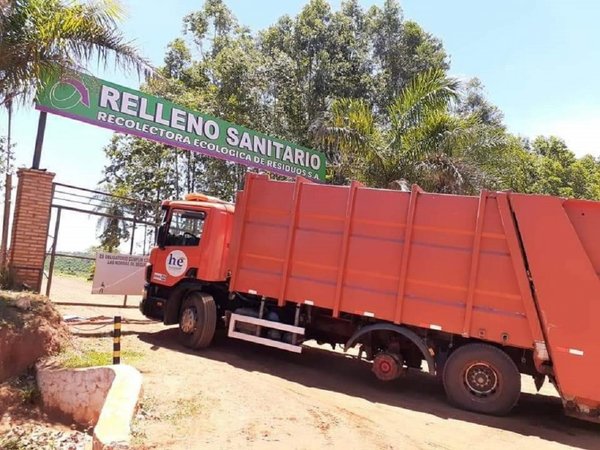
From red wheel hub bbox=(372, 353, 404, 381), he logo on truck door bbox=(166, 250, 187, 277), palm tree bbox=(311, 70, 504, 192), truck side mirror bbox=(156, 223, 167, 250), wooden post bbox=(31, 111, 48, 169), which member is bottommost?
red wheel hub bbox=(372, 353, 404, 381)

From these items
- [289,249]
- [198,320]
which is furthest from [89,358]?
[289,249]

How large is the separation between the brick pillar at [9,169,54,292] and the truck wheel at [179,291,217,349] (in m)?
2.92

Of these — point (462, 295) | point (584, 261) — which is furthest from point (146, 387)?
point (584, 261)

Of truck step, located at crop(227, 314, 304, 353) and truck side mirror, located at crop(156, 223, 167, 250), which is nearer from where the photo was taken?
truck step, located at crop(227, 314, 304, 353)

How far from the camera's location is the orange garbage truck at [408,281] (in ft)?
21.0

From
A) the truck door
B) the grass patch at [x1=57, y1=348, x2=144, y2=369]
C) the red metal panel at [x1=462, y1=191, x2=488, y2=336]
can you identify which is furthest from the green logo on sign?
the red metal panel at [x1=462, y1=191, x2=488, y2=336]

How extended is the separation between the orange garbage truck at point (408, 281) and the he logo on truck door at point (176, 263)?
0.09 ft

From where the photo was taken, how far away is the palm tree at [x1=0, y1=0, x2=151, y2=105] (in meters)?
7.50

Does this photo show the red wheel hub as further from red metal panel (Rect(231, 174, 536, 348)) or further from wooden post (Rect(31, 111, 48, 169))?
wooden post (Rect(31, 111, 48, 169))

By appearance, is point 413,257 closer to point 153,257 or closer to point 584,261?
point 584,261

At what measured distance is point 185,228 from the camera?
961 centimetres

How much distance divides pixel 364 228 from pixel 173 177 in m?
18.1

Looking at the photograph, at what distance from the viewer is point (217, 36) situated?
26.0m

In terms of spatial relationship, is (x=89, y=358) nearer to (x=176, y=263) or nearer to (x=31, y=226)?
(x=176, y=263)
